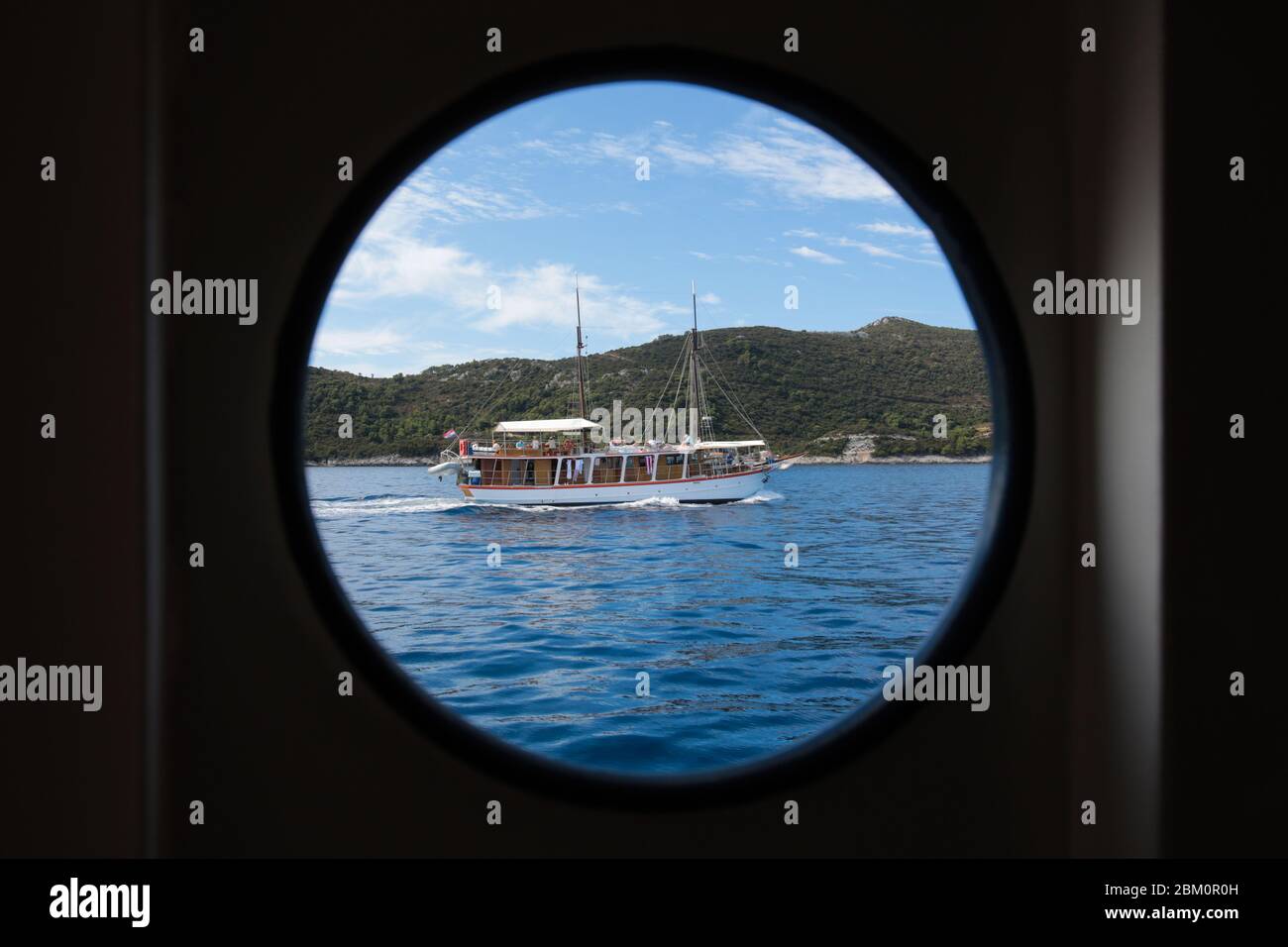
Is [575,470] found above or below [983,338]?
below

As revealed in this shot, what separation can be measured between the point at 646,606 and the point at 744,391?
281 inches

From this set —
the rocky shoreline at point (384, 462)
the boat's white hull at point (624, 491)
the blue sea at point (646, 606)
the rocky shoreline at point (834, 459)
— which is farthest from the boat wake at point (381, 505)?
the boat's white hull at point (624, 491)

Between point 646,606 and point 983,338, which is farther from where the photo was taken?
point 646,606

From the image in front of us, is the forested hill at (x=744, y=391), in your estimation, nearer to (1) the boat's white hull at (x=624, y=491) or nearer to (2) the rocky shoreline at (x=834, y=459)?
(2) the rocky shoreline at (x=834, y=459)

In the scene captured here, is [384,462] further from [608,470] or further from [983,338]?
[983,338]

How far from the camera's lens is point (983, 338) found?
115 cm

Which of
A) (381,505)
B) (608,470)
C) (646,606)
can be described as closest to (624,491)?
(608,470)

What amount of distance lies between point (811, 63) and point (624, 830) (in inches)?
47.2

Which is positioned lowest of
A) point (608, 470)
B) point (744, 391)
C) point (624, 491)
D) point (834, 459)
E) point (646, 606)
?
point (646, 606)

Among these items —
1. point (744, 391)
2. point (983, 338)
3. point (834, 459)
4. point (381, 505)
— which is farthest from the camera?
point (381, 505)

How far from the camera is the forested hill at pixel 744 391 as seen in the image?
20.7 m

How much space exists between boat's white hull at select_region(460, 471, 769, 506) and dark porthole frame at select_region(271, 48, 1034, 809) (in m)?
14.9

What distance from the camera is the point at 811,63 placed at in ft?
3.69

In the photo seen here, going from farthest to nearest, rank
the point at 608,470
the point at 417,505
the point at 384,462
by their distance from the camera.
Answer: the point at 417,505 → the point at 384,462 → the point at 608,470
